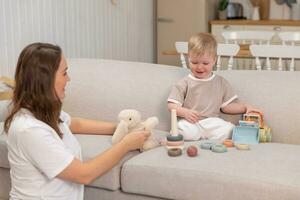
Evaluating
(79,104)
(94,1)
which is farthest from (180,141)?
(94,1)

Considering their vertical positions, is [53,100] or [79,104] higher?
[53,100]

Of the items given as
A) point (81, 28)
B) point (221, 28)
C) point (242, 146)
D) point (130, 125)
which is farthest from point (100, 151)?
point (221, 28)

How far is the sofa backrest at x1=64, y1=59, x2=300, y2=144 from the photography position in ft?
8.48

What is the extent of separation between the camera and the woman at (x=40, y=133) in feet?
5.74

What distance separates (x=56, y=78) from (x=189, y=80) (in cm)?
101

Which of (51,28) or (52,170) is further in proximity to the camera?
(51,28)

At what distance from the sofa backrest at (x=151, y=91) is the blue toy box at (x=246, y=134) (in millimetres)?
154

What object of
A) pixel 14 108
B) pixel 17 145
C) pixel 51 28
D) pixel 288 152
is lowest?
pixel 288 152

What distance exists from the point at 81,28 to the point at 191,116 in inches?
76.9

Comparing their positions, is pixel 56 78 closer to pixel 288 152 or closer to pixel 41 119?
pixel 41 119

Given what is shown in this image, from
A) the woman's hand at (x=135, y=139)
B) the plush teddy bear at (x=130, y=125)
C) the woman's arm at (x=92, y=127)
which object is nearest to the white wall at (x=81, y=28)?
the woman's arm at (x=92, y=127)

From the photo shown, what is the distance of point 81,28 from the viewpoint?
4242 mm

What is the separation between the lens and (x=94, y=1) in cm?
439

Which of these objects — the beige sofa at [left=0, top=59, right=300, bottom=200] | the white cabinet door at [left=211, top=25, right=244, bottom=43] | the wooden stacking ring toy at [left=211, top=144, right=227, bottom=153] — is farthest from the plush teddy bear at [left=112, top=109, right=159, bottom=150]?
the white cabinet door at [left=211, top=25, right=244, bottom=43]
